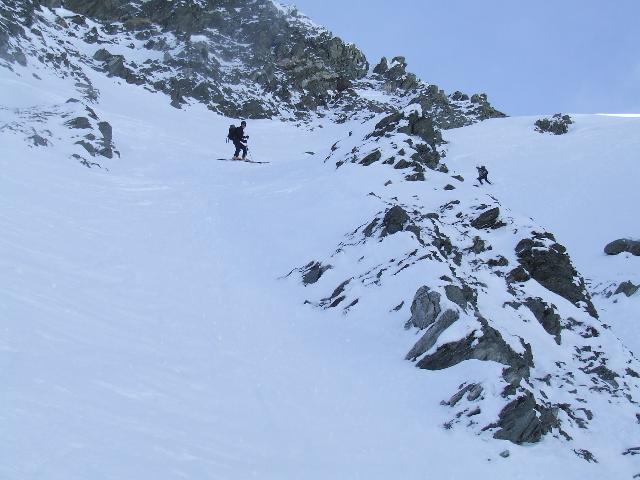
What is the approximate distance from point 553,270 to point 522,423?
7503 mm

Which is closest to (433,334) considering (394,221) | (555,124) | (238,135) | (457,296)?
(457,296)

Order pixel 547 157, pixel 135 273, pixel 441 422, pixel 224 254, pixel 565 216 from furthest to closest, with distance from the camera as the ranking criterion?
pixel 547 157 < pixel 565 216 < pixel 224 254 < pixel 135 273 < pixel 441 422

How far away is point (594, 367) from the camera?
11820mm

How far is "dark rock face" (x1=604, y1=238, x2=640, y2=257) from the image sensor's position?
24.5 metres

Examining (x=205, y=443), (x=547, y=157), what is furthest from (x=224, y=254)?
(x=547, y=157)

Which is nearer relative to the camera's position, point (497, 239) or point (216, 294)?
point (216, 294)

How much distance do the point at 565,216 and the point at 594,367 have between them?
1833cm

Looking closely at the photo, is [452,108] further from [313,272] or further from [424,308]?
[424,308]

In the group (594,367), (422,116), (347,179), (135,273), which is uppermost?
(422,116)

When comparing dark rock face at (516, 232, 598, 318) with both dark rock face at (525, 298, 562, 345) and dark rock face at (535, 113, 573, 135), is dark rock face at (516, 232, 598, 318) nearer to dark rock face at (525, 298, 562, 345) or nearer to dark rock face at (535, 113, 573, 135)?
dark rock face at (525, 298, 562, 345)

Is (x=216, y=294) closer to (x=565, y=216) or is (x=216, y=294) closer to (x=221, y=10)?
(x=565, y=216)

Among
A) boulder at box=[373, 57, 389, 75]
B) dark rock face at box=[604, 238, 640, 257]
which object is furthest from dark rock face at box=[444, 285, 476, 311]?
boulder at box=[373, 57, 389, 75]

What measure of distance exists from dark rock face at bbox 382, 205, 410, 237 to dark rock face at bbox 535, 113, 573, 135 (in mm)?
33199

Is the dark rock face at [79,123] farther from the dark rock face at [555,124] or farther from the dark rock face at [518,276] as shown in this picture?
the dark rock face at [555,124]
